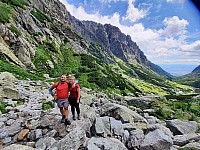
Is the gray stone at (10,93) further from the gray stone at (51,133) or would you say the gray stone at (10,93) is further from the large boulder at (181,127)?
the large boulder at (181,127)

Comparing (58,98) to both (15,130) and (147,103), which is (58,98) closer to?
(15,130)

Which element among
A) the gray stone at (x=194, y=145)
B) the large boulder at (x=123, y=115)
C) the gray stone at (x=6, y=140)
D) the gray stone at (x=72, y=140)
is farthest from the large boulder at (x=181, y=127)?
the gray stone at (x=6, y=140)

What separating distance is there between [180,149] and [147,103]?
17924 millimetres

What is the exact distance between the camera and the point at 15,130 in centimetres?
1201

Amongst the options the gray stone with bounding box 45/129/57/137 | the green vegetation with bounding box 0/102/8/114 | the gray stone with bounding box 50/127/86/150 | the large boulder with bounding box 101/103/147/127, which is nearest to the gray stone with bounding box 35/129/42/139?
the gray stone with bounding box 45/129/57/137

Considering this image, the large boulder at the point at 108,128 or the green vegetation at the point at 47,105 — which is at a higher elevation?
the green vegetation at the point at 47,105

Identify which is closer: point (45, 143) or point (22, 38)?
point (45, 143)

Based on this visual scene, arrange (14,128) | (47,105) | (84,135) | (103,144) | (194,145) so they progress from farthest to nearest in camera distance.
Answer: (47,105), (14,128), (194,145), (84,135), (103,144)

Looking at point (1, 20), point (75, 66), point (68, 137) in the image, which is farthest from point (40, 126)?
point (75, 66)

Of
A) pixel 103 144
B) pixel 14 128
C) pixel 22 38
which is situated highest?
pixel 22 38

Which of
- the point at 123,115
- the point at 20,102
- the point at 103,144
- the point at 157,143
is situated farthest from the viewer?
the point at 20,102

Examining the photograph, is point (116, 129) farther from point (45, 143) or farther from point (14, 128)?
point (14, 128)

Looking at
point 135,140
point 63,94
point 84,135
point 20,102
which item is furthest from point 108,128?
point 20,102

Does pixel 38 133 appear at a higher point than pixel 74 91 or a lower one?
lower
